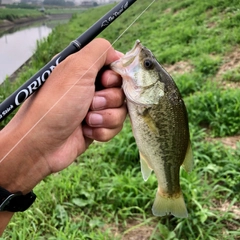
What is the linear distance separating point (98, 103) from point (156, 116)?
1.03 ft

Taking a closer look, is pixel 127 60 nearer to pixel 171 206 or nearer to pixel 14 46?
pixel 14 46

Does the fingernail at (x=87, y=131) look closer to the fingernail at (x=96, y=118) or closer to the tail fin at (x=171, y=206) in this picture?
the fingernail at (x=96, y=118)

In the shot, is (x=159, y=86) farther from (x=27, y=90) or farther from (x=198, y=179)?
(x=198, y=179)

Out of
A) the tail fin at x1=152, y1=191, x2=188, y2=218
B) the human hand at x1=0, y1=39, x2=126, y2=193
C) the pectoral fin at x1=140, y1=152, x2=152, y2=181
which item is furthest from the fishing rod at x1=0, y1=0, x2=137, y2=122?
the tail fin at x1=152, y1=191, x2=188, y2=218

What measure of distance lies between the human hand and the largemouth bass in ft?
0.36

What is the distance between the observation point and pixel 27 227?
3.09 metres

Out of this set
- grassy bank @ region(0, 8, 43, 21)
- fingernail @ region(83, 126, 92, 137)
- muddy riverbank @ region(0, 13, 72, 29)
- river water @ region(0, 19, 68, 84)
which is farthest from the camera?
fingernail @ region(83, 126, 92, 137)

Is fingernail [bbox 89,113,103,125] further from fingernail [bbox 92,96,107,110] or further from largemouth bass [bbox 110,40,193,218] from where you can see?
largemouth bass [bbox 110,40,193,218]

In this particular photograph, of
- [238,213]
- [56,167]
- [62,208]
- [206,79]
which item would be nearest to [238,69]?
[206,79]

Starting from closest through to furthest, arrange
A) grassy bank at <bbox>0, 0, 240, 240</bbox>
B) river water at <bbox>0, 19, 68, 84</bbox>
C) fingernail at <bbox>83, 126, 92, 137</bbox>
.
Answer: river water at <bbox>0, 19, 68, 84</bbox> < fingernail at <bbox>83, 126, 92, 137</bbox> < grassy bank at <bbox>0, 0, 240, 240</bbox>

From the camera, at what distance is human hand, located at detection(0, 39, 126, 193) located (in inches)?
63.9

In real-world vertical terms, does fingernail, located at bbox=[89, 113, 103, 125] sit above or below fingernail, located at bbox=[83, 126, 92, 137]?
above

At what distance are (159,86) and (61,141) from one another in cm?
56

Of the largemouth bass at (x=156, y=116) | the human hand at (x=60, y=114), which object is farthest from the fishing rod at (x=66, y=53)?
the largemouth bass at (x=156, y=116)
